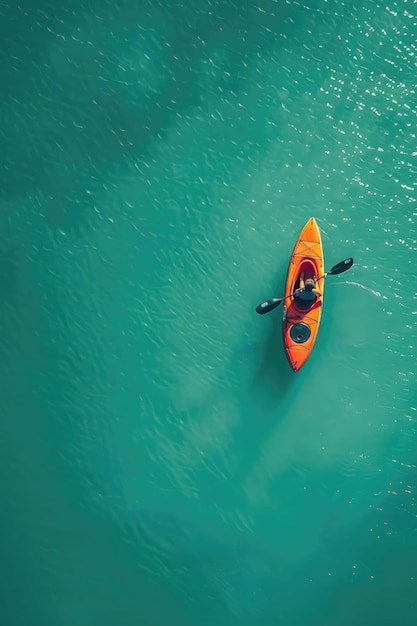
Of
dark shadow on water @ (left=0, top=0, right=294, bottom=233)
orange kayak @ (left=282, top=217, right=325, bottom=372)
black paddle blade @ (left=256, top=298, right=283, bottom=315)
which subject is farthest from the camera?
dark shadow on water @ (left=0, top=0, right=294, bottom=233)

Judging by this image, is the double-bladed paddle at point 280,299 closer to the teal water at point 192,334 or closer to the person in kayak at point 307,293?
the person in kayak at point 307,293

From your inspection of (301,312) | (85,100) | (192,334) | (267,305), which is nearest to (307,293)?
(301,312)

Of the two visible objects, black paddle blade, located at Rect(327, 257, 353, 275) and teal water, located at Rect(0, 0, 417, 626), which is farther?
teal water, located at Rect(0, 0, 417, 626)

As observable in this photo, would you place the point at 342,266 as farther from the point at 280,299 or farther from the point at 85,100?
the point at 85,100

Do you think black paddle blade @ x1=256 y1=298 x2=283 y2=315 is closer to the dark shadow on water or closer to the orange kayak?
the orange kayak

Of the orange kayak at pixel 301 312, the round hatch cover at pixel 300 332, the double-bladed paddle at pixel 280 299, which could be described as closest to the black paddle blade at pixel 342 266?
the double-bladed paddle at pixel 280 299

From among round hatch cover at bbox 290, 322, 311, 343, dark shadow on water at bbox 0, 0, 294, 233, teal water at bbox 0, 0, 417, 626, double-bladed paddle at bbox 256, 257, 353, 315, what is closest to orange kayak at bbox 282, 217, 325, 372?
round hatch cover at bbox 290, 322, 311, 343

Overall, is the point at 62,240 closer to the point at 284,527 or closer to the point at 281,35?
the point at 281,35
